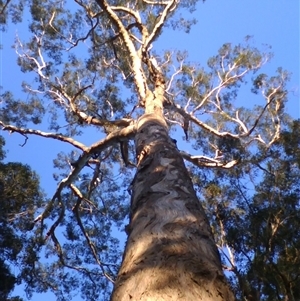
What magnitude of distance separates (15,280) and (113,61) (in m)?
5.83

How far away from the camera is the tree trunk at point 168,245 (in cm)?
155

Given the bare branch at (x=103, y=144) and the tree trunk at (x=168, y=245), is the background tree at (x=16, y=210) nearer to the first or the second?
the bare branch at (x=103, y=144)

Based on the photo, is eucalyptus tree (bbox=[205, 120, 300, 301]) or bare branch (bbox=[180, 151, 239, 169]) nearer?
eucalyptus tree (bbox=[205, 120, 300, 301])

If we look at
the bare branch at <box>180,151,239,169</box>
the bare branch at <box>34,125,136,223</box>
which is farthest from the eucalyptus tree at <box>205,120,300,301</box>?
the bare branch at <box>34,125,136,223</box>

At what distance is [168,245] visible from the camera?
1.88m

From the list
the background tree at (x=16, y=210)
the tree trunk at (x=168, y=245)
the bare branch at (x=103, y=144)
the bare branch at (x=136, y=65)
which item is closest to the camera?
the tree trunk at (x=168, y=245)

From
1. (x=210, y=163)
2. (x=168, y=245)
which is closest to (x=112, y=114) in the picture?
(x=210, y=163)

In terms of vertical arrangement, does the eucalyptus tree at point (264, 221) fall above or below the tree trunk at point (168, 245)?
above

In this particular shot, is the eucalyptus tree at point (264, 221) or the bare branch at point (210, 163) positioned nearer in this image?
the eucalyptus tree at point (264, 221)

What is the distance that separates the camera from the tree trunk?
5.10 ft

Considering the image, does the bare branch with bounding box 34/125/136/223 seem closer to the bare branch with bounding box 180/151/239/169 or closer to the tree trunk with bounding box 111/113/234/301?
the bare branch with bounding box 180/151/239/169

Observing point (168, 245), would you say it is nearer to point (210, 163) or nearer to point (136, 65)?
point (136, 65)

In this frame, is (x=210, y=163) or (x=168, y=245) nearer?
(x=168, y=245)

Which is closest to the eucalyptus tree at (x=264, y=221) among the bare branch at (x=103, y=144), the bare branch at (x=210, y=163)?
the bare branch at (x=210, y=163)
